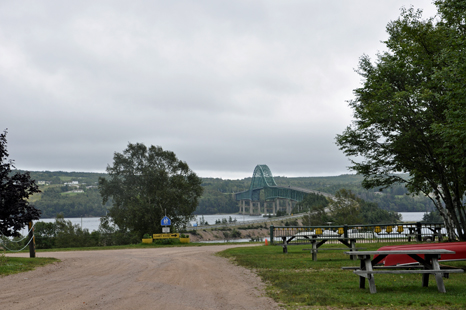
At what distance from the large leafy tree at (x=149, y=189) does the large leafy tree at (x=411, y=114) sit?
81.7ft

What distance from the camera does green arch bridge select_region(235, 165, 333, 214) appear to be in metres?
114

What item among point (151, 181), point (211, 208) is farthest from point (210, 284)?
point (211, 208)

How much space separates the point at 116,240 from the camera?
167ft

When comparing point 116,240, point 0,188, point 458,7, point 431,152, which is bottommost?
point 116,240

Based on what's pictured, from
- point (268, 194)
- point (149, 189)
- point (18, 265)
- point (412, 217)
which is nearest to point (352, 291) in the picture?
point (18, 265)

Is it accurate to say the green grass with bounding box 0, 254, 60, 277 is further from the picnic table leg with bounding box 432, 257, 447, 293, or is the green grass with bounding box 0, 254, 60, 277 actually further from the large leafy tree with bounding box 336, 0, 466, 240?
the large leafy tree with bounding box 336, 0, 466, 240

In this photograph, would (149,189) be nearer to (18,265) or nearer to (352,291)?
(18,265)

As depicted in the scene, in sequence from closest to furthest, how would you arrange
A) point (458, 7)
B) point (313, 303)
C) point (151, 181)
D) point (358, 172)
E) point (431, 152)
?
point (313, 303) → point (458, 7) → point (431, 152) → point (358, 172) → point (151, 181)

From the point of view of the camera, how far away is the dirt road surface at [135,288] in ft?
22.7

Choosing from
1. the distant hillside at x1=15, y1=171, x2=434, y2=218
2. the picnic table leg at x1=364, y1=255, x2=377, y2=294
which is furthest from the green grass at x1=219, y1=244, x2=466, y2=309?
the distant hillside at x1=15, y1=171, x2=434, y2=218

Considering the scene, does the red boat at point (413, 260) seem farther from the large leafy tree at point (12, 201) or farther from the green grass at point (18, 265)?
the large leafy tree at point (12, 201)

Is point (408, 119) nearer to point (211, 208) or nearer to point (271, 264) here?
point (271, 264)

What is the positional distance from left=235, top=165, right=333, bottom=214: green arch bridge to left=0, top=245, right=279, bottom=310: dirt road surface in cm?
9627

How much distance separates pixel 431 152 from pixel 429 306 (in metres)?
14.2
